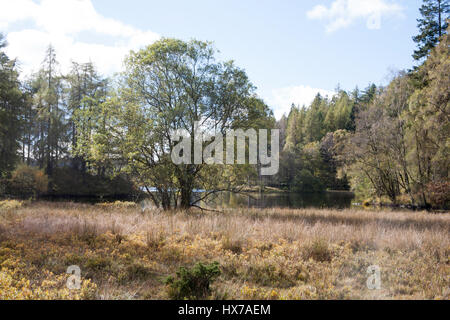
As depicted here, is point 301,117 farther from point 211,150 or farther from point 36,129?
point 211,150

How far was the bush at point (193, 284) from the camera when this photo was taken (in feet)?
13.6

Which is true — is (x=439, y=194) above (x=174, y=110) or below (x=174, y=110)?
below

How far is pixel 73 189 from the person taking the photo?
35.3 metres

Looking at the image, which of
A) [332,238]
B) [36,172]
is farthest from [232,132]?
[36,172]

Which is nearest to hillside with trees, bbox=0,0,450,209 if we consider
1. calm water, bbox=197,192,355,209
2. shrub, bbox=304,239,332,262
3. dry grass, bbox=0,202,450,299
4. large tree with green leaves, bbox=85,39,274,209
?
large tree with green leaves, bbox=85,39,274,209

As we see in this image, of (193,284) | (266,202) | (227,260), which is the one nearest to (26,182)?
(266,202)

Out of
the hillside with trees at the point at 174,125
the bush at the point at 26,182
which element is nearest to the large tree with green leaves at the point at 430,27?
the hillside with trees at the point at 174,125

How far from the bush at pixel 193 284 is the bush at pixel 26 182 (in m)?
28.5

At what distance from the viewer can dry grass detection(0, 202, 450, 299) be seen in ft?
14.3

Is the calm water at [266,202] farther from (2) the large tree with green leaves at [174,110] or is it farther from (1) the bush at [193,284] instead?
A: (1) the bush at [193,284]

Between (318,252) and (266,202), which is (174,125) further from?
(266,202)

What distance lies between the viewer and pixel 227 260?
5777 millimetres

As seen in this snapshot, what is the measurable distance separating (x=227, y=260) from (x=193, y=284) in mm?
1606
